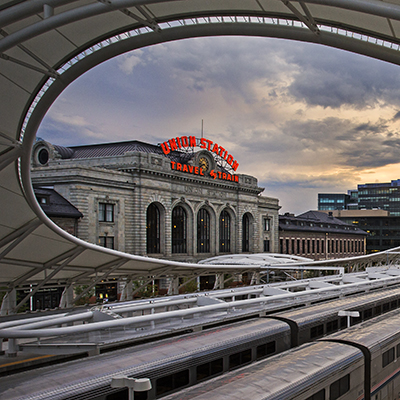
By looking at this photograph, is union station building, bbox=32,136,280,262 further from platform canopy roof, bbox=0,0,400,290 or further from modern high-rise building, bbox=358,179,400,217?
modern high-rise building, bbox=358,179,400,217

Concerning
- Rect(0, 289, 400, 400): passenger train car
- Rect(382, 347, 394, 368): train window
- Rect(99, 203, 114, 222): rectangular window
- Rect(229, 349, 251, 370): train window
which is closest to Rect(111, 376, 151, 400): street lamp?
Rect(0, 289, 400, 400): passenger train car

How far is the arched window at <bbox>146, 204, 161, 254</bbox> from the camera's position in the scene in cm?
5806

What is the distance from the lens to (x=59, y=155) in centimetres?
5684

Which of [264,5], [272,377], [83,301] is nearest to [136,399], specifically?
[272,377]

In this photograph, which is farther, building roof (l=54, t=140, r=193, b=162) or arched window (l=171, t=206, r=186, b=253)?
arched window (l=171, t=206, r=186, b=253)

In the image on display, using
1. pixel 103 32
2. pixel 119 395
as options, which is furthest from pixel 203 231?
pixel 119 395

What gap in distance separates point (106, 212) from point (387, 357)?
40.4 m

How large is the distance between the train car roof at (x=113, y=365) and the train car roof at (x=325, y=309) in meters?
2.79

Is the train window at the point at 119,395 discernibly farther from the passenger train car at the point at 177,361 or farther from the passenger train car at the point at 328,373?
the passenger train car at the point at 328,373

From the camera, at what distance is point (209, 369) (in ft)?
43.4

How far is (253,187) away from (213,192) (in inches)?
429

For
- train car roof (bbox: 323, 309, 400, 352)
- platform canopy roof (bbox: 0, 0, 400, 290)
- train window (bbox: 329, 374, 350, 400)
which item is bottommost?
train window (bbox: 329, 374, 350, 400)

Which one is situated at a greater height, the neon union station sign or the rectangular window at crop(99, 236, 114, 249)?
the neon union station sign

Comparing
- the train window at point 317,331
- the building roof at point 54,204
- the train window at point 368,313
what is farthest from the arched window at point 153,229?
the train window at point 317,331
